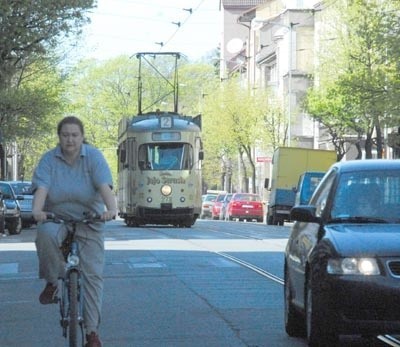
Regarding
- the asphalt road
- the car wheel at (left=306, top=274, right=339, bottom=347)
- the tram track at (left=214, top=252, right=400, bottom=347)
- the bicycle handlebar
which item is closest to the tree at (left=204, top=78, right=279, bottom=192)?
the asphalt road

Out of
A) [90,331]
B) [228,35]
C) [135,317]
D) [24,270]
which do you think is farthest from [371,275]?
[228,35]

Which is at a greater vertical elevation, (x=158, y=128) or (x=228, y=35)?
(x=228, y=35)

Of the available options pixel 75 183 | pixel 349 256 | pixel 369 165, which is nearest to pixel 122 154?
pixel 369 165

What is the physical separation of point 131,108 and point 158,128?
71.2m

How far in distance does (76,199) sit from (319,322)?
2.04m

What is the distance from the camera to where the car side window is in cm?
1124

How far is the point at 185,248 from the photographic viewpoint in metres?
28.5

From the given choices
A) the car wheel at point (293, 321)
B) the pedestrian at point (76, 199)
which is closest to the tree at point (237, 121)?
the car wheel at point (293, 321)

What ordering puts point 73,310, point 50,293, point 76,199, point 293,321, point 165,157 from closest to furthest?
point 73,310, point 76,199, point 50,293, point 293,321, point 165,157

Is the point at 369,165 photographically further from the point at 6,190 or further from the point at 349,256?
the point at 6,190

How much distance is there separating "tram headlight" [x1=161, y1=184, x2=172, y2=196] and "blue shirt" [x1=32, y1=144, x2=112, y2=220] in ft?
116

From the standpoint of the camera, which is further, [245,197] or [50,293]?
[245,197]

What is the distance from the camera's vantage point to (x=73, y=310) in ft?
31.4

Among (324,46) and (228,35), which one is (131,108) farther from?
(324,46)
